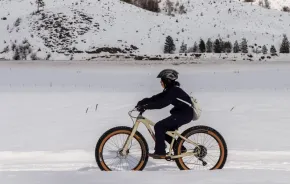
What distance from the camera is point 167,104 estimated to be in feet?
22.8

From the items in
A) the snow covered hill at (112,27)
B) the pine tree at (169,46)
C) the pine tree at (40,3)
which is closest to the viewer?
the pine tree at (169,46)

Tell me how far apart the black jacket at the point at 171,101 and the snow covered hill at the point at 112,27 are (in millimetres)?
82874

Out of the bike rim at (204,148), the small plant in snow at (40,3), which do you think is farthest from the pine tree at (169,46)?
the bike rim at (204,148)

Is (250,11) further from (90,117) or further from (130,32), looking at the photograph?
(90,117)

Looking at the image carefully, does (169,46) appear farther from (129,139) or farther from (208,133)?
(129,139)

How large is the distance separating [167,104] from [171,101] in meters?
0.07

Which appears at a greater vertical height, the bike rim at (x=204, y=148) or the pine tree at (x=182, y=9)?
the pine tree at (x=182, y=9)

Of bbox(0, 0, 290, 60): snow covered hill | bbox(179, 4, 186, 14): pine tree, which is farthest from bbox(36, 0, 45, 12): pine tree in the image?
bbox(179, 4, 186, 14): pine tree

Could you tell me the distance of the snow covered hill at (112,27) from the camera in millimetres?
99219

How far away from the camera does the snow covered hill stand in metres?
99.2

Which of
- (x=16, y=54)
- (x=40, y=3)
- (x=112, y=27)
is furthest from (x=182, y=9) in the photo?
(x=16, y=54)

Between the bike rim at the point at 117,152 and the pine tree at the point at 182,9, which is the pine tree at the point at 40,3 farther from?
the bike rim at the point at 117,152

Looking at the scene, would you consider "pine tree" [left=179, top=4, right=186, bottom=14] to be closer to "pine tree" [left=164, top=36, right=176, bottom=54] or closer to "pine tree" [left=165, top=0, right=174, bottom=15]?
"pine tree" [left=165, top=0, right=174, bottom=15]

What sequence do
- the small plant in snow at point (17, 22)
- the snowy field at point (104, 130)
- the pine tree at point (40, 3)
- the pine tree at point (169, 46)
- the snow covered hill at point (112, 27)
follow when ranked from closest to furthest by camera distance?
1. the snowy field at point (104, 130)
2. the pine tree at point (169, 46)
3. the snow covered hill at point (112, 27)
4. the small plant in snow at point (17, 22)
5. the pine tree at point (40, 3)
